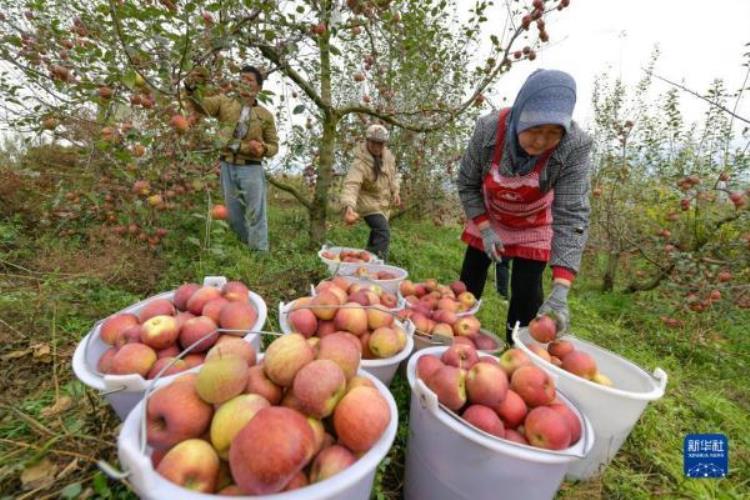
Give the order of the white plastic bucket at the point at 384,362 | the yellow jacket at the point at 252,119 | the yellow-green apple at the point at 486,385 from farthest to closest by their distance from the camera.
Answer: the yellow jacket at the point at 252,119
the white plastic bucket at the point at 384,362
the yellow-green apple at the point at 486,385

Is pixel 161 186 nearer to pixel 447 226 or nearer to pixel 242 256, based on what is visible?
pixel 242 256

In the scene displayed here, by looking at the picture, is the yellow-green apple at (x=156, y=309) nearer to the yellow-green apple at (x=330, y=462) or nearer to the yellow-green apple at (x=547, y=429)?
the yellow-green apple at (x=330, y=462)

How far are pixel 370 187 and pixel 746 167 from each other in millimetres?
3968

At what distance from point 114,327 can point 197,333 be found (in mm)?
341

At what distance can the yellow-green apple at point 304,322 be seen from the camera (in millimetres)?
1633

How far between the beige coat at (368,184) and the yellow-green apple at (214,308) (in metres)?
2.24

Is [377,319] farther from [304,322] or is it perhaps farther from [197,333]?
[197,333]

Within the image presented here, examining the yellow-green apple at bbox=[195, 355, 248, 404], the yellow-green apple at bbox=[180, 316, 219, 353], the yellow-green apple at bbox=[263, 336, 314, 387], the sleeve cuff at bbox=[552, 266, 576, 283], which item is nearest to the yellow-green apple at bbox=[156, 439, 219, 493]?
the yellow-green apple at bbox=[195, 355, 248, 404]

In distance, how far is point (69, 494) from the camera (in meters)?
1.08

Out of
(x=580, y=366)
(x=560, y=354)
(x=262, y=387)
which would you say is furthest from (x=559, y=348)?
(x=262, y=387)

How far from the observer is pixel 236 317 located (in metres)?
1.49

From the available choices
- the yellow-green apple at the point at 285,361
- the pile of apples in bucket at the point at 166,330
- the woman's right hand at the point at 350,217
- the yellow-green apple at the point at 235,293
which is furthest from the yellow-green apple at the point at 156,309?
the woman's right hand at the point at 350,217

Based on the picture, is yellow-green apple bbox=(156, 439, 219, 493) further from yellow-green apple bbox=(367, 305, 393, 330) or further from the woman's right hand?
the woman's right hand

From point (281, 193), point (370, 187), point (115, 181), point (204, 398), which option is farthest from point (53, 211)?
point (281, 193)
